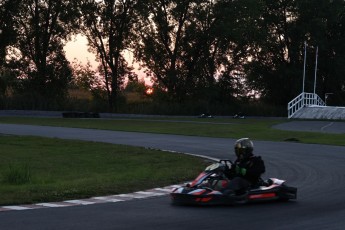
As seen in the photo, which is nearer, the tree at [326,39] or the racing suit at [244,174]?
the racing suit at [244,174]

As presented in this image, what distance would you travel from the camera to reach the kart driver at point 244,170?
11124 mm

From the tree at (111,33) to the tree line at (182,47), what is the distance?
0.36 feet

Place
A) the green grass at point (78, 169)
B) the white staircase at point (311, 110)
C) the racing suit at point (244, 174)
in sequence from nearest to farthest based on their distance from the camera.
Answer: the racing suit at point (244, 174) < the green grass at point (78, 169) < the white staircase at point (311, 110)

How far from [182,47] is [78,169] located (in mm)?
51442

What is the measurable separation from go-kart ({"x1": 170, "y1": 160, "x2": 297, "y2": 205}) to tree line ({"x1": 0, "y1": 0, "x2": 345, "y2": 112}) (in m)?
53.4

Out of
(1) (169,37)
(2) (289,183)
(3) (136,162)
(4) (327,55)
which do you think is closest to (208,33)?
(1) (169,37)

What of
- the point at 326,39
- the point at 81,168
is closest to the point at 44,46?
the point at 326,39

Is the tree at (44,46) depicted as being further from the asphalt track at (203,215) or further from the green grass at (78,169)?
the asphalt track at (203,215)

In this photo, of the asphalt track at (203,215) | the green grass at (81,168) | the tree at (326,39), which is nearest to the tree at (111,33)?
the tree at (326,39)

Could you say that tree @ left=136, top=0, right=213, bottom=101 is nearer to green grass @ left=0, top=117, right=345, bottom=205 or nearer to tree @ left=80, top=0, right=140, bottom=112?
tree @ left=80, top=0, right=140, bottom=112

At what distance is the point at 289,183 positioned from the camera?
14.6 m

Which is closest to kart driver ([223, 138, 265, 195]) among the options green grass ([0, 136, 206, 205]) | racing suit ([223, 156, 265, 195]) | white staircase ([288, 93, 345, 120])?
racing suit ([223, 156, 265, 195])

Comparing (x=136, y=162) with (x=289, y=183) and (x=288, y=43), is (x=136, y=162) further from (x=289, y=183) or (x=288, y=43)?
(x=288, y=43)

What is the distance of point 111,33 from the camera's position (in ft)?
227
